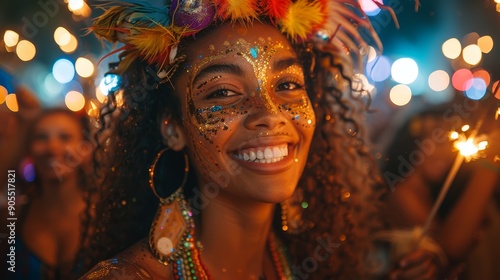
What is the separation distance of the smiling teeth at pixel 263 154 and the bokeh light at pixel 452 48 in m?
2.22

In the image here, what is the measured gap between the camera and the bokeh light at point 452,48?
12.3 feet

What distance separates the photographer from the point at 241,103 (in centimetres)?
205

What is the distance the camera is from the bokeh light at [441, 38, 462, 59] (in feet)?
12.3

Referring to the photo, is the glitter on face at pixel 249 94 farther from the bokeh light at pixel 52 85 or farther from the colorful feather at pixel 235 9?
the bokeh light at pixel 52 85

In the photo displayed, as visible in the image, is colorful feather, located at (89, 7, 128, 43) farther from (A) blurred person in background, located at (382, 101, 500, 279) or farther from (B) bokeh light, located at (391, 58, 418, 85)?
(B) bokeh light, located at (391, 58, 418, 85)

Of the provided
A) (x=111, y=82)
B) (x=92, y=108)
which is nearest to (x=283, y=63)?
(x=111, y=82)

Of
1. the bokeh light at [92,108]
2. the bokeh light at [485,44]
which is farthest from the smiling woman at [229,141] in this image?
the bokeh light at [485,44]

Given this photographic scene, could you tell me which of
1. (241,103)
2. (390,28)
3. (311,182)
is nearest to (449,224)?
(311,182)

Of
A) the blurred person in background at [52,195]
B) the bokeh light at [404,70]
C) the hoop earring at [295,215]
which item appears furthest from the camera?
the bokeh light at [404,70]

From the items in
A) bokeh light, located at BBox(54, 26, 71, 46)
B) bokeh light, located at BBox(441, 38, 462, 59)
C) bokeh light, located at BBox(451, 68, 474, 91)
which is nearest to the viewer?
bokeh light, located at BBox(54, 26, 71, 46)

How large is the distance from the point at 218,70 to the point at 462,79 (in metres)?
2.23

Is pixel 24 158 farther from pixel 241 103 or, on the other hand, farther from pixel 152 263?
pixel 241 103

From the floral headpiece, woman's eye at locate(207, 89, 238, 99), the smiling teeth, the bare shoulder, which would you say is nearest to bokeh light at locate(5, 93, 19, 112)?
→ the floral headpiece

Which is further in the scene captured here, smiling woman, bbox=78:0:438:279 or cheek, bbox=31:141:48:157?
cheek, bbox=31:141:48:157
